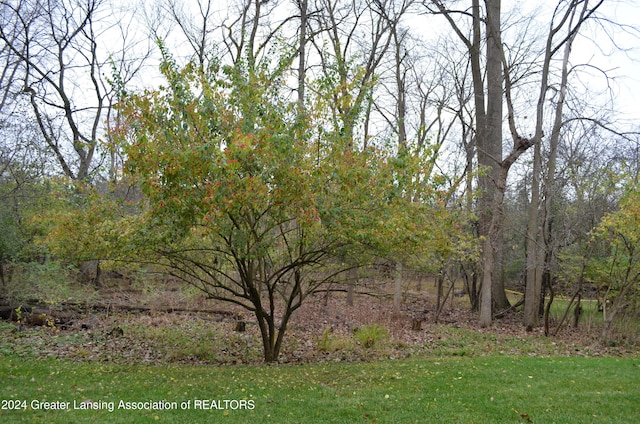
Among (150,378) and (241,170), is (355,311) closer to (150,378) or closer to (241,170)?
(150,378)

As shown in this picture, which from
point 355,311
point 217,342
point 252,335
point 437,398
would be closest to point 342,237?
point 437,398

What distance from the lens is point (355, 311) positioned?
57.9 feet

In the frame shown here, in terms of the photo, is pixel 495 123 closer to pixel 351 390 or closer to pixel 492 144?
pixel 492 144

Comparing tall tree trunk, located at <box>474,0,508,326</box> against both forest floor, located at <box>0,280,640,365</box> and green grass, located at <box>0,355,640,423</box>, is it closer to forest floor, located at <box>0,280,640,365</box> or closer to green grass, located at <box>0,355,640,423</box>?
forest floor, located at <box>0,280,640,365</box>

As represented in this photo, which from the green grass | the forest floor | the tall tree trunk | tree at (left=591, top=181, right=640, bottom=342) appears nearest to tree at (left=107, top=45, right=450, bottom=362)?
the green grass

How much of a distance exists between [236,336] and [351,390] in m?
5.79

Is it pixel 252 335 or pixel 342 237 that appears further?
pixel 252 335

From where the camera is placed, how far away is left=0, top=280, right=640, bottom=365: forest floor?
10016 mm

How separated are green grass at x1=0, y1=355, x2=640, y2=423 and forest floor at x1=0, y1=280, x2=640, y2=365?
53.8 inches

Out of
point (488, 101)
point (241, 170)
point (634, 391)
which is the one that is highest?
point (488, 101)

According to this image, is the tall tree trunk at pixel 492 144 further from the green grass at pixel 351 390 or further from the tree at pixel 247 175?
the tree at pixel 247 175

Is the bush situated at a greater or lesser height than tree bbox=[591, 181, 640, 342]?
lesser

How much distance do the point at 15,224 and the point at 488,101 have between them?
1567cm

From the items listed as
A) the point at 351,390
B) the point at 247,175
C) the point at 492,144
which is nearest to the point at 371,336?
the point at 351,390
